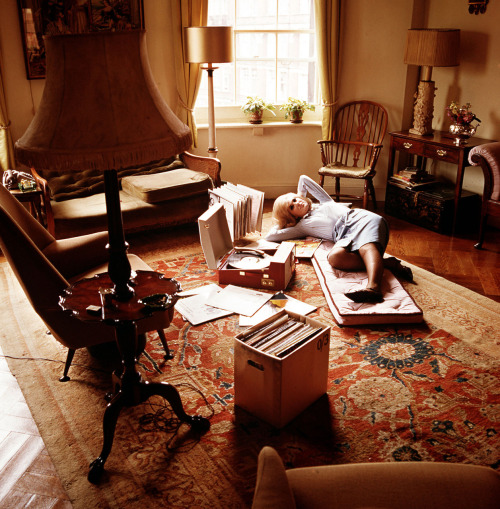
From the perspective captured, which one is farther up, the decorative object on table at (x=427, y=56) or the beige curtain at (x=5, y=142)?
the decorative object on table at (x=427, y=56)

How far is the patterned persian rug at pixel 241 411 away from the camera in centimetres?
218

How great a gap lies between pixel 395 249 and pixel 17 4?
12.5 ft

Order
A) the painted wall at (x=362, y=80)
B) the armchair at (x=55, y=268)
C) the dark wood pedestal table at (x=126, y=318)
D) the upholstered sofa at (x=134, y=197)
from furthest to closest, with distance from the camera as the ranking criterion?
the painted wall at (x=362, y=80)
the upholstered sofa at (x=134, y=197)
the armchair at (x=55, y=268)
the dark wood pedestal table at (x=126, y=318)

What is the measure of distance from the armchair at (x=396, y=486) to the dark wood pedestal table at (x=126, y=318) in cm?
87

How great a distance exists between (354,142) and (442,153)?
968 millimetres

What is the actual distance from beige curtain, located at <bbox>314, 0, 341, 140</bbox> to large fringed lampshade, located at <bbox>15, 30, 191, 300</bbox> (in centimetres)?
402

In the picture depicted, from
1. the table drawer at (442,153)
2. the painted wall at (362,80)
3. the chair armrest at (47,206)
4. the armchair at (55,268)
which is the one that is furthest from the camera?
the painted wall at (362,80)

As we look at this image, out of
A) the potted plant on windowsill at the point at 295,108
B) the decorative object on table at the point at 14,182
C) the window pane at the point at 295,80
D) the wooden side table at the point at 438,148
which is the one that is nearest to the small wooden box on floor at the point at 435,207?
the wooden side table at the point at 438,148

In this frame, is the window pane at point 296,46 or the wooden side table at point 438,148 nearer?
the wooden side table at point 438,148

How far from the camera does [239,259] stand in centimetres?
391

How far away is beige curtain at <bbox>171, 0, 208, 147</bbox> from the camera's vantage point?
5.03 metres

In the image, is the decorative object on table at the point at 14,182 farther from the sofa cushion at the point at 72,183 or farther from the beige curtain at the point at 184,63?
the beige curtain at the point at 184,63

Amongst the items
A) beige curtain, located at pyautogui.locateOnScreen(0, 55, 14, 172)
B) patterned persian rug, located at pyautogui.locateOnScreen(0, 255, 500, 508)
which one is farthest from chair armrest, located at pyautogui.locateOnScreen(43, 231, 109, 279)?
beige curtain, located at pyautogui.locateOnScreen(0, 55, 14, 172)

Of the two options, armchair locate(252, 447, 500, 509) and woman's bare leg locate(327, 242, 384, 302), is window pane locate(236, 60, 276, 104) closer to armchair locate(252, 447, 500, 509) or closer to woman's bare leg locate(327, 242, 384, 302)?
woman's bare leg locate(327, 242, 384, 302)
